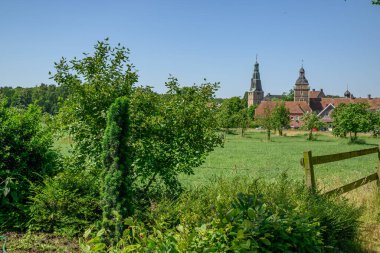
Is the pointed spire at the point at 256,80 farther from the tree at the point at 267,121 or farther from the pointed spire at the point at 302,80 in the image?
the tree at the point at 267,121

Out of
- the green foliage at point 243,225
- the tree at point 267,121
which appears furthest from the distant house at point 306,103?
the green foliage at point 243,225

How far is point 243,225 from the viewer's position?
307 centimetres

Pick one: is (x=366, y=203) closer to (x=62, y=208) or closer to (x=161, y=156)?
(x=161, y=156)

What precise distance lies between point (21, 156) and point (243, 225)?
14.4 feet

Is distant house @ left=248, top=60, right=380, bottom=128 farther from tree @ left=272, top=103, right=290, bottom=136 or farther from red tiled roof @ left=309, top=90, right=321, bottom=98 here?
tree @ left=272, top=103, right=290, bottom=136

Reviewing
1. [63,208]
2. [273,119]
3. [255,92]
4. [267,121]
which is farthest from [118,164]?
[255,92]

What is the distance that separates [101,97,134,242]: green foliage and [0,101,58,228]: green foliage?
5.55ft

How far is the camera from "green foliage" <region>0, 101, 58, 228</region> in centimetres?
564

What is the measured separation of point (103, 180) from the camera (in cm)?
468

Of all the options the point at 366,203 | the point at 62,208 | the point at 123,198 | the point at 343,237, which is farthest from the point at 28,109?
the point at 366,203

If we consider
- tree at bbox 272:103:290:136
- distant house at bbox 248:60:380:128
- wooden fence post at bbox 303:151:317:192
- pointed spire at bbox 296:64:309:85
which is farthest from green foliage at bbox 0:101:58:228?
pointed spire at bbox 296:64:309:85

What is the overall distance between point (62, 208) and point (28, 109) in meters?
2.32

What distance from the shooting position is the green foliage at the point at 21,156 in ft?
18.5

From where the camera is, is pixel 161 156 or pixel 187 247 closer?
pixel 187 247
